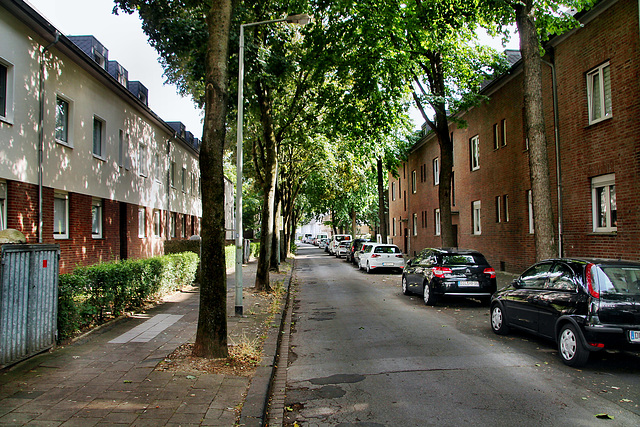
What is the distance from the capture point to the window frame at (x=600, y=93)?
13.1 metres

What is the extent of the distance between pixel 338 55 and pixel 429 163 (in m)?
20.1

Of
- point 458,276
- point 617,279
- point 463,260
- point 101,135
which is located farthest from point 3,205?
point 617,279

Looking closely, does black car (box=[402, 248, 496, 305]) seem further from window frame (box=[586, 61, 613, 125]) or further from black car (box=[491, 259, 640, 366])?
window frame (box=[586, 61, 613, 125])

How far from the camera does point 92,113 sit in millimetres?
15523

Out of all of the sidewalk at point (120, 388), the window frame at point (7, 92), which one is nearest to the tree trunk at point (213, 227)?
the sidewalk at point (120, 388)

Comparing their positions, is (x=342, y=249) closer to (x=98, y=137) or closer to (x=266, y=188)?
(x=266, y=188)

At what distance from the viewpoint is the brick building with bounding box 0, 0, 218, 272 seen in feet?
36.8

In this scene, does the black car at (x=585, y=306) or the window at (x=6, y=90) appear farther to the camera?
the window at (x=6, y=90)

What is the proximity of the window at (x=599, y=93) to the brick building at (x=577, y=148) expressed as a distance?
0.09ft

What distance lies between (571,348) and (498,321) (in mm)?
2193

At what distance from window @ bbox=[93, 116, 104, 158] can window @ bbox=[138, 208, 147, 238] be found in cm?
448

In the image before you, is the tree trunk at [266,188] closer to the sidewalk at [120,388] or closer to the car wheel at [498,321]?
the sidewalk at [120,388]

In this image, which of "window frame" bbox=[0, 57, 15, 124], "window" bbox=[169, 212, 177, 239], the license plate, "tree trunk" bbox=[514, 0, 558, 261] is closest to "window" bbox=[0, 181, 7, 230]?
"window frame" bbox=[0, 57, 15, 124]

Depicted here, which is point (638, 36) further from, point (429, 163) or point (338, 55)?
point (429, 163)
